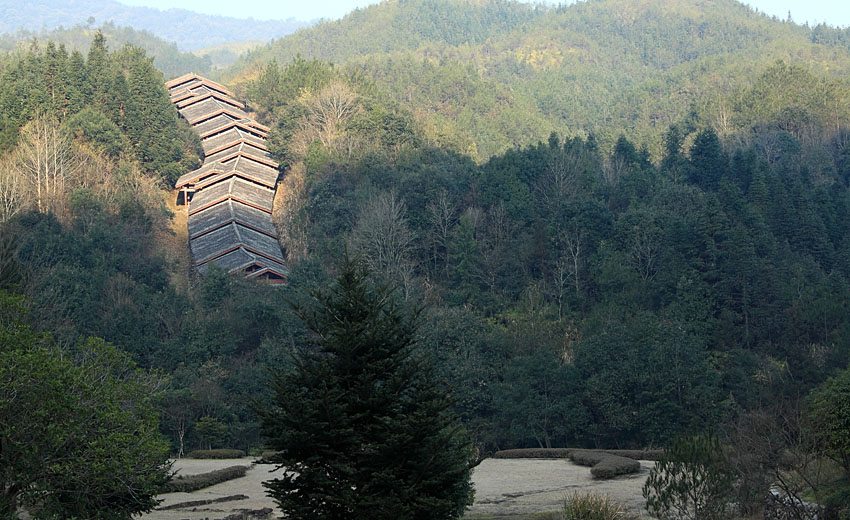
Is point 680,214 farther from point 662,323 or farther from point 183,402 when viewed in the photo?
point 183,402

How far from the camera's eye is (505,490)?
21266 mm

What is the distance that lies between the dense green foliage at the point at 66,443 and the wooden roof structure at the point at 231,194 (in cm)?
3108

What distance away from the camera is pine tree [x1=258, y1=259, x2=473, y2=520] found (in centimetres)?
1318

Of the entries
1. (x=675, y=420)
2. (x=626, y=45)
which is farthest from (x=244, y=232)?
(x=626, y=45)

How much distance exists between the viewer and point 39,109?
54.9 metres

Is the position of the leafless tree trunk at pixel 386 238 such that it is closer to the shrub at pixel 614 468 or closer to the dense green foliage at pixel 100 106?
the dense green foliage at pixel 100 106

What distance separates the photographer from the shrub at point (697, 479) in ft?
51.4

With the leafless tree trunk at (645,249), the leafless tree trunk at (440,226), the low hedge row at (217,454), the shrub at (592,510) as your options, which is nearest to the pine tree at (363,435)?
the shrub at (592,510)

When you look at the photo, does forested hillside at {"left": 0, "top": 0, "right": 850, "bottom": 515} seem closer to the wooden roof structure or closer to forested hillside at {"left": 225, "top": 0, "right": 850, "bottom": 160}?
the wooden roof structure

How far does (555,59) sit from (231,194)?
76.4 meters

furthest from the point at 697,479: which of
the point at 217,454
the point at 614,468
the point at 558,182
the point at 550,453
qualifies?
the point at 558,182

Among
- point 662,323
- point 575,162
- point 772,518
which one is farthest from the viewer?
point 575,162

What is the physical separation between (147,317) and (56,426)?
1146 inches

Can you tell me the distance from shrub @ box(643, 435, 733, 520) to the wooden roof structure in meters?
32.9
